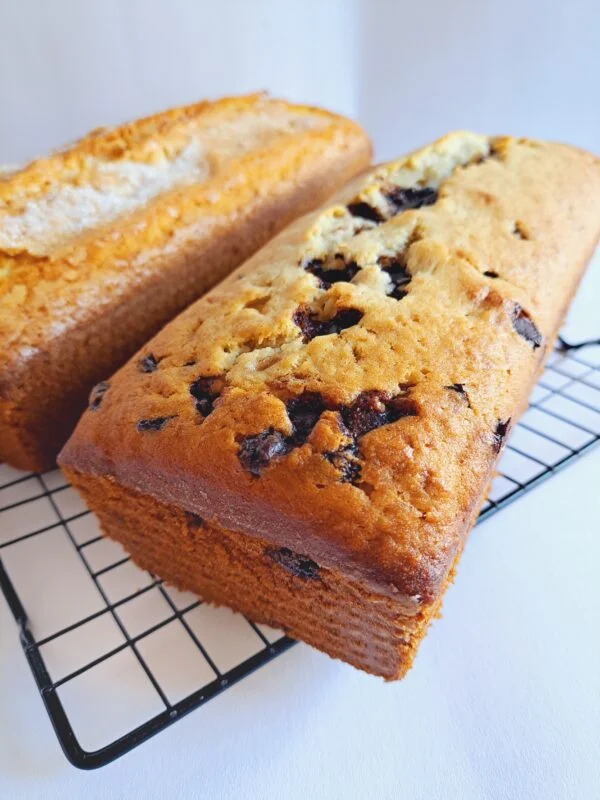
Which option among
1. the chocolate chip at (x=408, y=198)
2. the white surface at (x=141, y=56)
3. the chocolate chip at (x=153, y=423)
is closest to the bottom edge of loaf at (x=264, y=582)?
the chocolate chip at (x=153, y=423)

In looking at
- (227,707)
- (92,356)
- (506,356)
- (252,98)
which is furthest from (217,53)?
(227,707)

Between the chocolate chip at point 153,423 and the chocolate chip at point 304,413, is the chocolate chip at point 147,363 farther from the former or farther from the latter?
the chocolate chip at point 304,413

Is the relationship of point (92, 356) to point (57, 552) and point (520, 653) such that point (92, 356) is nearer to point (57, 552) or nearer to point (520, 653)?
point (57, 552)

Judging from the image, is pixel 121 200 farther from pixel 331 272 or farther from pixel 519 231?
pixel 519 231

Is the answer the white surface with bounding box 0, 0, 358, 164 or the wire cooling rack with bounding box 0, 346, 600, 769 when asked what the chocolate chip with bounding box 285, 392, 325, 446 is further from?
the white surface with bounding box 0, 0, 358, 164

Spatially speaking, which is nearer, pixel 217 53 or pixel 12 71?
pixel 12 71

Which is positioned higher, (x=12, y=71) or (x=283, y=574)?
(x=12, y=71)
